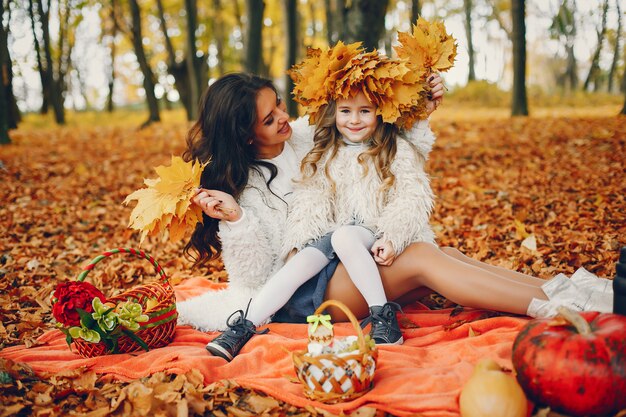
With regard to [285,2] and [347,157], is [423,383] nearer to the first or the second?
[347,157]

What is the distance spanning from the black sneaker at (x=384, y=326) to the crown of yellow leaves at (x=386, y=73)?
1.07m

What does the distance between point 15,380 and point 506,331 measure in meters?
2.44

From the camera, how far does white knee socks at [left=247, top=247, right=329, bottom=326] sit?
292 cm

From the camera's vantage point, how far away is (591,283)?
2768mm

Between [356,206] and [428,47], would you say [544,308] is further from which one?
[428,47]

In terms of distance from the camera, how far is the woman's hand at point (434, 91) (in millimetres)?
3195

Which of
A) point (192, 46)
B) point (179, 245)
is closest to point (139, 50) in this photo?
point (192, 46)

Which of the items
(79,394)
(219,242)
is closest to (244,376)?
(79,394)

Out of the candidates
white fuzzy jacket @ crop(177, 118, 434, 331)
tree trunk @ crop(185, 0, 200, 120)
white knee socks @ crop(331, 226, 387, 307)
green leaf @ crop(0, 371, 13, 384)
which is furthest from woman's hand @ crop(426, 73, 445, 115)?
tree trunk @ crop(185, 0, 200, 120)

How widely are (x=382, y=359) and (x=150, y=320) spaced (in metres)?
1.24

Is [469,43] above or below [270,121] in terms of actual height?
above

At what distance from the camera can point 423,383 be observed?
7.48 feet

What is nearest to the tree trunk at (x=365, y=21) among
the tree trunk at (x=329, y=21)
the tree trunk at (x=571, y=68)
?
the tree trunk at (x=329, y=21)

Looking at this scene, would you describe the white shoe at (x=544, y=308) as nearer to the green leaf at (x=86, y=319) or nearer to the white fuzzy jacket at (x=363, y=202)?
the white fuzzy jacket at (x=363, y=202)
